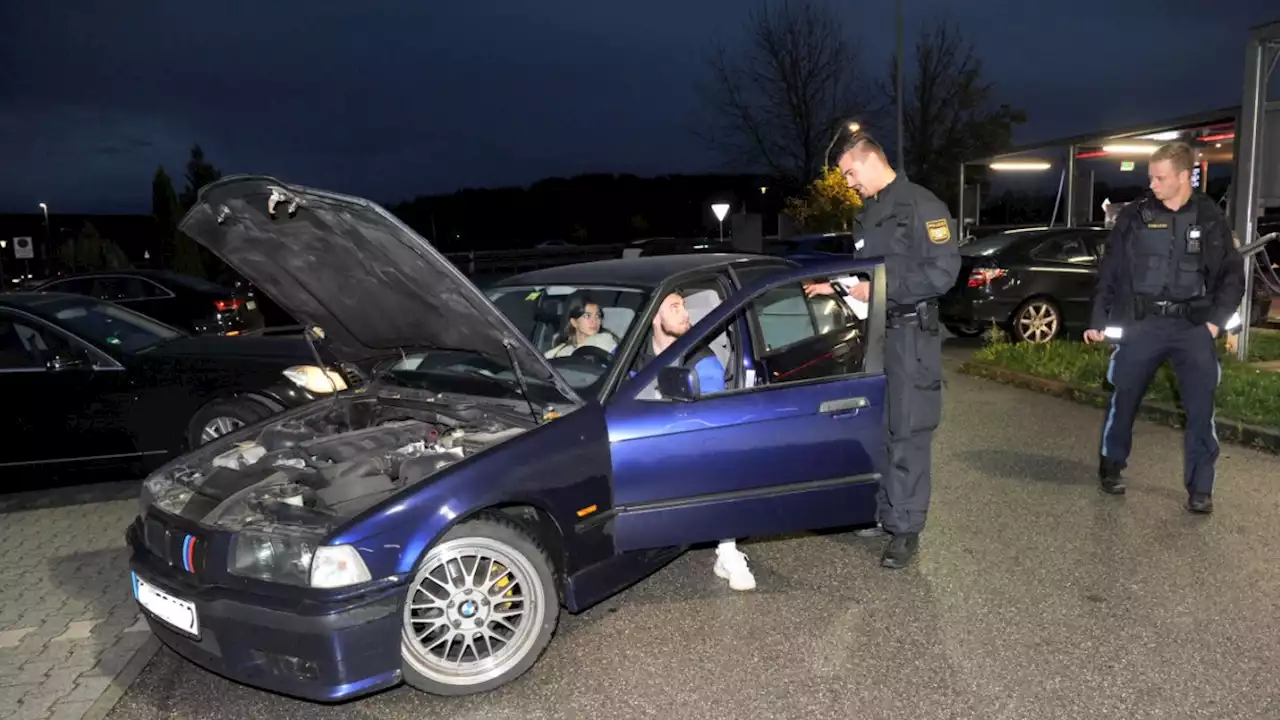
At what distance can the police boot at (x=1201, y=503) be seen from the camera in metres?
5.15

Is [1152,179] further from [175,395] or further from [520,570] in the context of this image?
[175,395]

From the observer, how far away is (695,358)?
429 centimetres

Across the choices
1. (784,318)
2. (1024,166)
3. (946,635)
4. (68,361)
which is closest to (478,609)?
(946,635)

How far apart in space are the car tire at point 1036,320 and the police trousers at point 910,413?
8.03 metres

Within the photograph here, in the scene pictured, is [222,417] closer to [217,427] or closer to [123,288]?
[217,427]

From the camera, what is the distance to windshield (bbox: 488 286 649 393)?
4.11 m

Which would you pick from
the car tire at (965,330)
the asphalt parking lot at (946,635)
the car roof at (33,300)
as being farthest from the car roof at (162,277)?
the asphalt parking lot at (946,635)

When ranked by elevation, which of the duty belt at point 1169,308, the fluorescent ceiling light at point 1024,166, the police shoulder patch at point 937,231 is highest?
the fluorescent ceiling light at point 1024,166

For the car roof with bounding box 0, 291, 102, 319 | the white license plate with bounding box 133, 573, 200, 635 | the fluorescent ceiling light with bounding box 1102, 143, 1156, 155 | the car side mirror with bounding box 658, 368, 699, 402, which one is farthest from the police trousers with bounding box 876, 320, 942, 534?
the fluorescent ceiling light with bounding box 1102, 143, 1156, 155

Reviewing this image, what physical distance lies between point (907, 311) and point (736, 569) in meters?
1.51

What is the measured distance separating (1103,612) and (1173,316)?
80.2 inches

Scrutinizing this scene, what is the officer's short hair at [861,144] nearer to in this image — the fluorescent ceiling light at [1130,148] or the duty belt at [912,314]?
the duty belt at [912,314]

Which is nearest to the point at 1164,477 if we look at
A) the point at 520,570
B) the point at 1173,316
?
the point at 1173,316

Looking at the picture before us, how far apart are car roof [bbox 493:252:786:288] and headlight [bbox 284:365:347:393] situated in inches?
54.6
